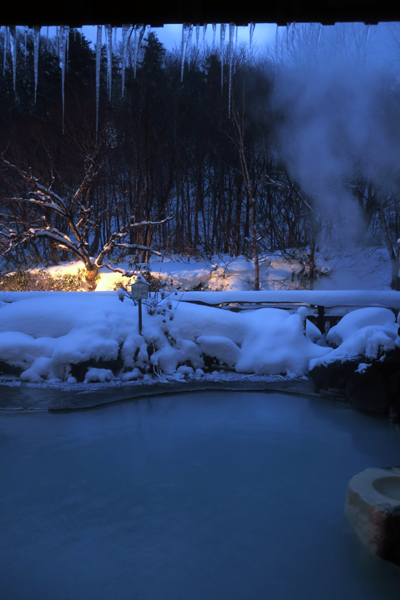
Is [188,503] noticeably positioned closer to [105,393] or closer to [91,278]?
[105,393]

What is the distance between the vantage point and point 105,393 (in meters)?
6.43

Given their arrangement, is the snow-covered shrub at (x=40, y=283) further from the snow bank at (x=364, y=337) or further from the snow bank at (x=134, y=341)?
the snow bank at (x=364, y=337)

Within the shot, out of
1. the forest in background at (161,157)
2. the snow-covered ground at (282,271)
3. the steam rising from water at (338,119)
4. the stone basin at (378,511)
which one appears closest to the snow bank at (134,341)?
the stone basin at (378,511)

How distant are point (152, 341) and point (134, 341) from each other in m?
0.34

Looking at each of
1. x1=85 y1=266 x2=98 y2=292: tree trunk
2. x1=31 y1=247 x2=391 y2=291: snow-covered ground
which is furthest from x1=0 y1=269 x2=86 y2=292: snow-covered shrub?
x1=31 y1=247 x2=391 y2=291: snow-covered ground

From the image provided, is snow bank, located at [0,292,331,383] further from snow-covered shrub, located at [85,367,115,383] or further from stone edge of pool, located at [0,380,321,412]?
stone edge of pool, located at [0,380,321,412]

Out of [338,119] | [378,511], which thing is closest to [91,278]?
[378,511]

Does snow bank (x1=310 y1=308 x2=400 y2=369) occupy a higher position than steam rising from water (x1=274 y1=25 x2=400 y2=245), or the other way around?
steam rising from water (x1=274 y1=25 x2=400 y2=245)

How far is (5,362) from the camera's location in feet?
24.1

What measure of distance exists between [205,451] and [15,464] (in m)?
2.06

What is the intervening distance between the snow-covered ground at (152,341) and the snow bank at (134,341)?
0.06 ft

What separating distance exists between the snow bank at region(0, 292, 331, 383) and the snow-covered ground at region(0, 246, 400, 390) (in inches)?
0.7

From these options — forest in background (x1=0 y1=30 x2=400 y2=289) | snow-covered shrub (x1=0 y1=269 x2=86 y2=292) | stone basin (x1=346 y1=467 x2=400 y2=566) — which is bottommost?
stone basin (x1=346 y1=467 x2=400 y2=566)

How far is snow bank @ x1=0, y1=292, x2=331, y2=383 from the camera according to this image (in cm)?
719
